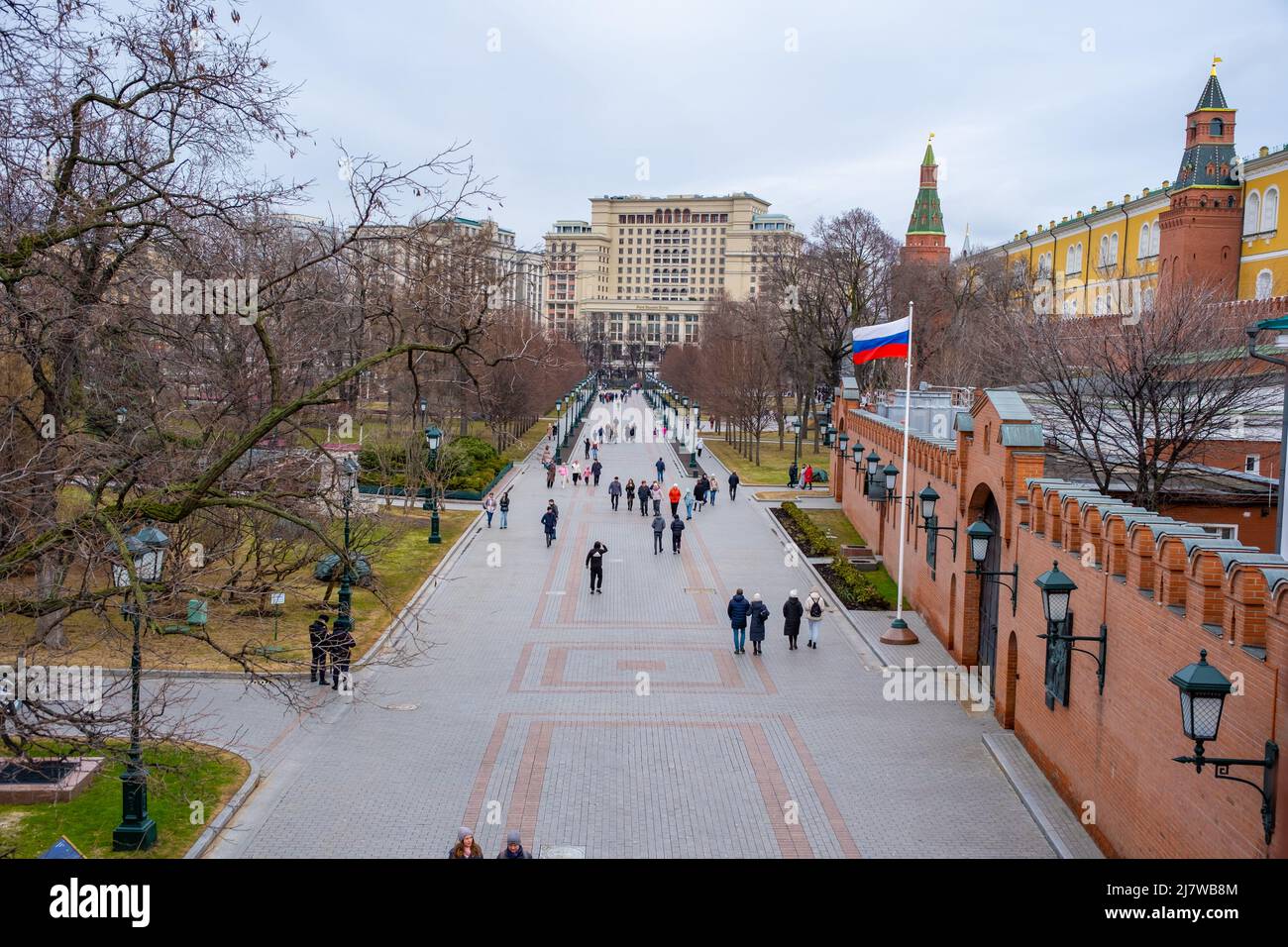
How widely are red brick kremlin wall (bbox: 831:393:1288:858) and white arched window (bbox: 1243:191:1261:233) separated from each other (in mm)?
40404

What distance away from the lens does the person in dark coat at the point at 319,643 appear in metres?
10.1

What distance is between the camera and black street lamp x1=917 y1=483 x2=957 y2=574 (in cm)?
1991

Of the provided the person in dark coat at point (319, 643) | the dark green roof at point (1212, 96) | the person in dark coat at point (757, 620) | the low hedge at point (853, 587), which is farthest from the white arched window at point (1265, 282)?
the person in dark coat at point (319, 643)

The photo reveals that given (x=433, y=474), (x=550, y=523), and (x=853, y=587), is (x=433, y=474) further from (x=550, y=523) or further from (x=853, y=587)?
(x=853, y=587)

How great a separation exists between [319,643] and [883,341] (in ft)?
48.3

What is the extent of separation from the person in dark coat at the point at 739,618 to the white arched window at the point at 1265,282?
39683mm

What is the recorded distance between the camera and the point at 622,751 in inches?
574

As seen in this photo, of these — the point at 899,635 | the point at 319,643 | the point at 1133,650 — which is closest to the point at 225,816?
the point at 319,643

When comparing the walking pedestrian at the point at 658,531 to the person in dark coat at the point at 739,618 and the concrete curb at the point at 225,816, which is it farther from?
the concrete curb at the point at 225,816

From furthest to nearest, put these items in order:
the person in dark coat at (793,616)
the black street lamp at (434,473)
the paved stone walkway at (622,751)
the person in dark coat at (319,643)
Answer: the black street lamp at (434,473)
the person in dark coat at (793,616)
the paved stone walkway at (622,751)
the person in dark coat at (319,643)

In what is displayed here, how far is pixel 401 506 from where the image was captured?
120 feet
